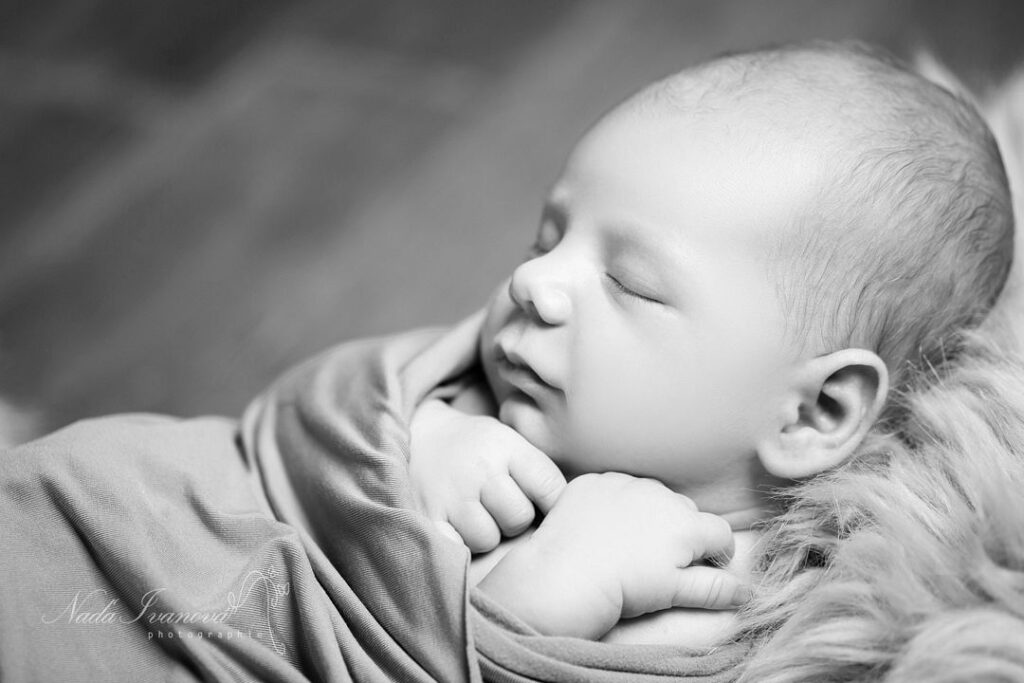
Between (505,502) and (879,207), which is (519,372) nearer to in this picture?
(505,502)

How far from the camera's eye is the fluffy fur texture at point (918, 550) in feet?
2.33

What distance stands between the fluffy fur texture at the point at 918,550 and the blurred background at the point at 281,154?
69 centimetres

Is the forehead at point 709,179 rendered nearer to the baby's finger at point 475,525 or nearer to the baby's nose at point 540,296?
the baby's nose at point 540,296

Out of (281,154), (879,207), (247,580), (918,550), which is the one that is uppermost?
(879,207)

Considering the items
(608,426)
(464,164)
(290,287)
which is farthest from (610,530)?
(464,164)

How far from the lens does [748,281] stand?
0.85m

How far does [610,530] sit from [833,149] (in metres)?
0.38

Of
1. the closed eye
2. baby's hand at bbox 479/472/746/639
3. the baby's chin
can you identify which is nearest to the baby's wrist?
baby's hand at bbox 479/472/746/639

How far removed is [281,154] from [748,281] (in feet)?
3.51

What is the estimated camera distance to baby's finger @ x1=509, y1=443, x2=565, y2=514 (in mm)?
856

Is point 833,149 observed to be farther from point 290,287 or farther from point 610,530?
point 290,287

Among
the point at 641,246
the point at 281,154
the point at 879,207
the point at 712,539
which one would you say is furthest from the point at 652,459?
the point at 281,154

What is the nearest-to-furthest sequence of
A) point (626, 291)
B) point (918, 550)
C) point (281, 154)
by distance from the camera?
point (918, 550)
point (626, 291)
point (281, 154)

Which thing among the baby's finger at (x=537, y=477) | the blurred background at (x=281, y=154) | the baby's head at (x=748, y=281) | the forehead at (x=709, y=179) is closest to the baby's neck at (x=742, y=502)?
the baby's head at (x=748, y=281)
